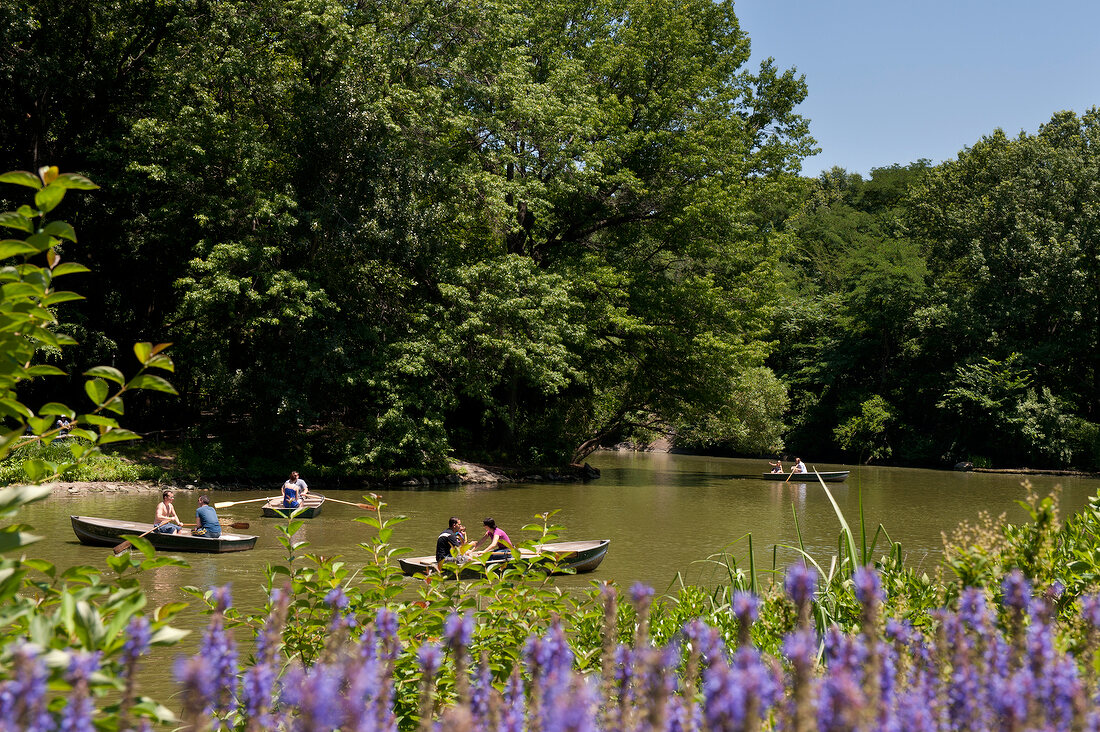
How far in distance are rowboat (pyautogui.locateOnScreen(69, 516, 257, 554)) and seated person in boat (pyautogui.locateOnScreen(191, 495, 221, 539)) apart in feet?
0.49

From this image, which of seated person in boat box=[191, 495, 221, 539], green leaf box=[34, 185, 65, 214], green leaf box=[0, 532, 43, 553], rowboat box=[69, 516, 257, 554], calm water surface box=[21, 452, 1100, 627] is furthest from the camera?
seated person in boat box=[191, 495, 221, 539]

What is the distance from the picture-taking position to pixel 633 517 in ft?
76.3

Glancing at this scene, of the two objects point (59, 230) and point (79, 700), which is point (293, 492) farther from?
point (79, 700)

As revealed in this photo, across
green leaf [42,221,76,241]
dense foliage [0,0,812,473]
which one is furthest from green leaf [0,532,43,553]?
dense foliage [0,0,812,473]

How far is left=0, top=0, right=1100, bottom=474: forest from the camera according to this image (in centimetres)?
2558

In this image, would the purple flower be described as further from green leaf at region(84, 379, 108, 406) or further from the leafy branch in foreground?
green leaf at region(84, 379, 108, 406)

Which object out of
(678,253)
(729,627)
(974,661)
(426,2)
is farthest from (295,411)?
(974,661)

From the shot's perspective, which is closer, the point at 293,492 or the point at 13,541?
the point at 13,541

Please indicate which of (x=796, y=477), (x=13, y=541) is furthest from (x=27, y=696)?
(x=796, y=477)

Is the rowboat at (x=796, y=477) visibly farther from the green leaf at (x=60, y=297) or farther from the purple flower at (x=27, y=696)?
the purple flower at (x=27, y=696)

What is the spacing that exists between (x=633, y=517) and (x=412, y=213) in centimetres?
1127

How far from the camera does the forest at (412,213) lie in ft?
83.9

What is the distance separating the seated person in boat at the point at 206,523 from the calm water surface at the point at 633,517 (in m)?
0.56

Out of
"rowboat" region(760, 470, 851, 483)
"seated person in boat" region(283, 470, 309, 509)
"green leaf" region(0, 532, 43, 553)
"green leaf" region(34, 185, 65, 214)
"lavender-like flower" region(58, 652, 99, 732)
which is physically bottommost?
"rowboat" region(760, 470, 851, 483)
